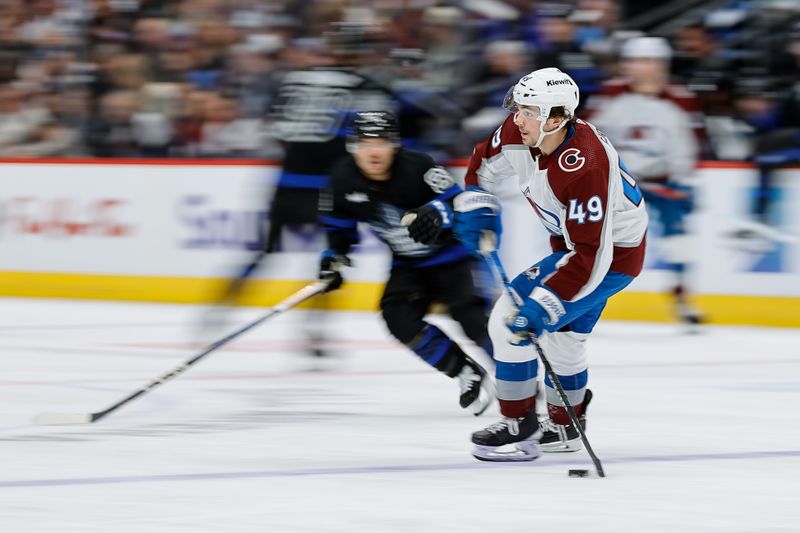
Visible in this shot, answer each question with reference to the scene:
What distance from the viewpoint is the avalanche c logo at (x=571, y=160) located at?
163 inches

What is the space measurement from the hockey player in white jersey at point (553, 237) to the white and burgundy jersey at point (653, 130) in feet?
11.5

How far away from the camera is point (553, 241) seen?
4562mm

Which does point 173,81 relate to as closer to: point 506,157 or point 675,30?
point 675,30

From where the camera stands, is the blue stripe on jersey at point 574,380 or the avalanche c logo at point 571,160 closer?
the avalanche c logo at point 571,160

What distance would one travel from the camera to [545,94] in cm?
419

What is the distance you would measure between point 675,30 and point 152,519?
6.47 meters

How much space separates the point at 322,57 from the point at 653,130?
79.9 inches

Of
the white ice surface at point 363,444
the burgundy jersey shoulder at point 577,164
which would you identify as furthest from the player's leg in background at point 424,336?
the burgundy jersey shoulder at point 577,164

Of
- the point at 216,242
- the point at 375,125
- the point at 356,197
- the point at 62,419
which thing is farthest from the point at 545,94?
the point at 216,242

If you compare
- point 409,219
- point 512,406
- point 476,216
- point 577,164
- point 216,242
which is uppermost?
point 577,164

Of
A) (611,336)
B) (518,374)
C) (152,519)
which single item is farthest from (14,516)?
(611,336)

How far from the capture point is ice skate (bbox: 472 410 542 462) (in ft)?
14.6

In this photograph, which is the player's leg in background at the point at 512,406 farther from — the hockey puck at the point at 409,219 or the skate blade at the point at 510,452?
the hockey puck at the point at 409,219

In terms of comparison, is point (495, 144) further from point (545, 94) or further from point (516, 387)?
point (516, 387)
